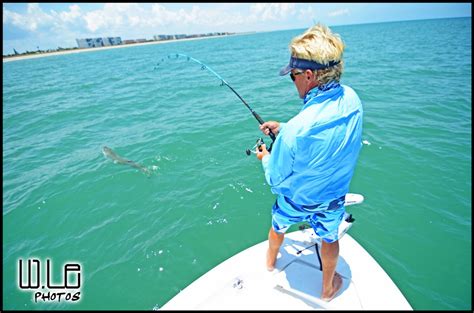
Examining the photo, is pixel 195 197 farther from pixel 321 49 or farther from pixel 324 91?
pixel 321 49

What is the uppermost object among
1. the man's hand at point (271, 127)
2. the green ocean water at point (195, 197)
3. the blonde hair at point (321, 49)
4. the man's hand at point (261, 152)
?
the blonde hair at point (321, 49)

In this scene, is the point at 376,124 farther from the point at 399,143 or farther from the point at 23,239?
the point at 23,239

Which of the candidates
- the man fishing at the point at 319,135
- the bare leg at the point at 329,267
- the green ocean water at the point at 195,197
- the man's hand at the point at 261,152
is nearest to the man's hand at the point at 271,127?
the man's hand at the point at 261,152

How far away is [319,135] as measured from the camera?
205 cm

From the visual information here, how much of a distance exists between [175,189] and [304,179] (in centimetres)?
481

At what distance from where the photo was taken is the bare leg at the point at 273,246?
308 centimetres

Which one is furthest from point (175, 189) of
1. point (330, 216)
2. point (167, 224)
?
point (330, 216)

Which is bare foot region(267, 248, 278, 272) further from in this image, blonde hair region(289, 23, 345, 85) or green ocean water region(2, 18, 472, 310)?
blonde hair region(289, 23, 345, 85)

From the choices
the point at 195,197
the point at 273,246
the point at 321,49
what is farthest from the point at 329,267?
the point at 195,197

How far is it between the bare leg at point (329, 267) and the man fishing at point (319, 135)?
12cm

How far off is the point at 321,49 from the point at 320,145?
70 cm

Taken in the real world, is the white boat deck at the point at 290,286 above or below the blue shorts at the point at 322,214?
below

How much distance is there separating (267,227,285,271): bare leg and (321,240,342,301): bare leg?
0.53 m

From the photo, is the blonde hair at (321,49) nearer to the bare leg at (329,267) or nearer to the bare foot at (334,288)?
the bare leg at (329,267)
